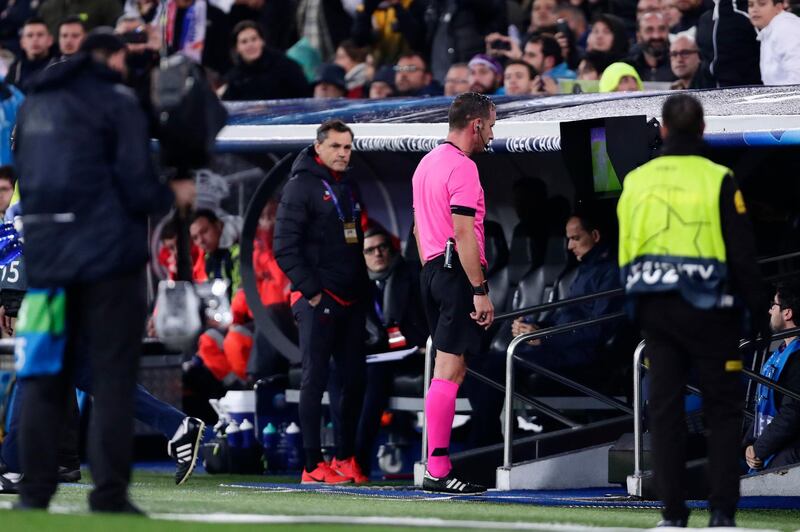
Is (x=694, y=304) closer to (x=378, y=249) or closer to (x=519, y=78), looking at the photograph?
(x=378, y=249)

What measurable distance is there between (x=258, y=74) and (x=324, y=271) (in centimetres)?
525

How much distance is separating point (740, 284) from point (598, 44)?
700 centimetres

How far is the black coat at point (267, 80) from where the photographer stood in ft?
51.2

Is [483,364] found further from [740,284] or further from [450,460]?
[740,284]

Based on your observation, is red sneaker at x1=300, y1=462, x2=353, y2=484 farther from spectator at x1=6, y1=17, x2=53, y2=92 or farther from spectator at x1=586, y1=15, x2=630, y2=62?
spectator at x1=6, y1=17, x2=53, y2=92

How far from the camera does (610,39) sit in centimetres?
1369

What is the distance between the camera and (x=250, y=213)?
12422 mm

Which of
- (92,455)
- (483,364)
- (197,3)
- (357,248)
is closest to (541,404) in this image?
(483,364)

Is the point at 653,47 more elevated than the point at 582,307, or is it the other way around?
the point at 653,47

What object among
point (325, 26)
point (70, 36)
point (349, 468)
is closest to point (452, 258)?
point (349, 468)

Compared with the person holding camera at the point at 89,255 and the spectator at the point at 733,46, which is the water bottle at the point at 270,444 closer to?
the spectator at the point at 733,46

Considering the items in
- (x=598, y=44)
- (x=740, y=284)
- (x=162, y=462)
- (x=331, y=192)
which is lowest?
(x=162, y=462)

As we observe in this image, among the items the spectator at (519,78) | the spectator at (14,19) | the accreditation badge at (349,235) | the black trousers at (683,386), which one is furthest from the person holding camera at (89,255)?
the spectator at (14,19)

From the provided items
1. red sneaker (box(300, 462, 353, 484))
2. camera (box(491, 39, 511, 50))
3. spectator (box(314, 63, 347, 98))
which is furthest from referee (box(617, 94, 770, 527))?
spectator (box(314, 63, 347, 98))
